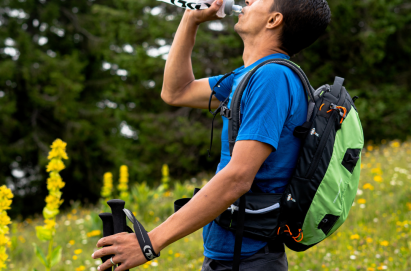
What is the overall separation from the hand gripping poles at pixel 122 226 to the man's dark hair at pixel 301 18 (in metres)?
1.00

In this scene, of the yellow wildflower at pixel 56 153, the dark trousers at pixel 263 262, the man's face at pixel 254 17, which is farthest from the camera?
the yellow wildflower at pixel 56 153

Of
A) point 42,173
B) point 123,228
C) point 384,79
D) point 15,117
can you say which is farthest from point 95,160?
point 123,228

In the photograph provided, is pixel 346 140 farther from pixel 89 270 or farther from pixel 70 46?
pixel 70 46

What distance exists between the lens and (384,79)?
12.1 m

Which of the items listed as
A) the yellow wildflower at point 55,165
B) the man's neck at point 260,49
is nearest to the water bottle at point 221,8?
the man's neck at point 260,49

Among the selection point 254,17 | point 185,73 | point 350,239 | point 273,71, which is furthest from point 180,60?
point 350,239

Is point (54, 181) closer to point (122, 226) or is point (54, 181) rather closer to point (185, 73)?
point (185, 73)

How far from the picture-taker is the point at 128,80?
1483 cm

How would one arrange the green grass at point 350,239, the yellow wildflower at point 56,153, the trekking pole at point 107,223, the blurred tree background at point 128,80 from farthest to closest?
the blurred tree background at point 128,80, the green grass at point 350,239, the yellow wildflower at point 56,153, the trekking pole at point 107,223

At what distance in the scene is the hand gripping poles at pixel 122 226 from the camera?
1261 millimetres

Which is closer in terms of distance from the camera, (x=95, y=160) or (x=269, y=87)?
(x=269, y=87)

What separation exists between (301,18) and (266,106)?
19.2 inches

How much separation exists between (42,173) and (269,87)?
52.7 ft

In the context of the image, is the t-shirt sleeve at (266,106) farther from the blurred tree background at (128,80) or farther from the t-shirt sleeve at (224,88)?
the blurred tree background at (128,80)
